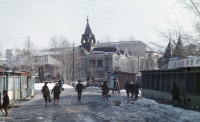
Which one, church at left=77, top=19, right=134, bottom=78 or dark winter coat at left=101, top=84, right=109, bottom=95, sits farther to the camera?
church at left=77, top=19, right=134, bottom=78

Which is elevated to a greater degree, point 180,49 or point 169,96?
point 180,49

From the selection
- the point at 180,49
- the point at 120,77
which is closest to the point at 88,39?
the point at 120,77

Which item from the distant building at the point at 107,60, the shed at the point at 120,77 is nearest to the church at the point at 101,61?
the distant building at the point at 107,60

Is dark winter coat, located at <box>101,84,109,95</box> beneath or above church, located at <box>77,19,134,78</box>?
beneath

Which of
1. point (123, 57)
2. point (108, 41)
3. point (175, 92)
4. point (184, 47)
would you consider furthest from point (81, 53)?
point (175, 92)

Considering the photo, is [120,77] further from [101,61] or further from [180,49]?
[101,61]

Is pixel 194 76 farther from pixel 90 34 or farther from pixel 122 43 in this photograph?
pixel 122 43

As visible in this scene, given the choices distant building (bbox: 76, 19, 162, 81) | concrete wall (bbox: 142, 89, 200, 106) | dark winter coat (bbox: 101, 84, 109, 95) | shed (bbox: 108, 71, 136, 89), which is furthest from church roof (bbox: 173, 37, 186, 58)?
distant building (bbox: 76, 19, 162, 81)

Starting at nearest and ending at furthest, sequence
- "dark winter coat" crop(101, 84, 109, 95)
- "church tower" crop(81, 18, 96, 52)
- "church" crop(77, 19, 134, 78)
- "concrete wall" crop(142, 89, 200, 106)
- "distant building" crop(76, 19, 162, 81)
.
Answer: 1. "concrete wall" crop(142, 89, 200, 106)
2. "dark winter coat" crop(101, 84, 109, 95)
3. "distant building" crop(76, 19, 162, 81)
4. "church" crop(77, 19, 134, 78)
5. "church tower" crop(81, 18, 96, 52)

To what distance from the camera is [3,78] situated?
22438 mm

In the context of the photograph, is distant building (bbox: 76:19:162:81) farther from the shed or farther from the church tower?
the shed

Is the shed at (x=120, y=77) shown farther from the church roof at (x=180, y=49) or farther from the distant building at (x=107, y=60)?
the distant building at (x=107, y=60)

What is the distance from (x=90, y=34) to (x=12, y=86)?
62.9 m

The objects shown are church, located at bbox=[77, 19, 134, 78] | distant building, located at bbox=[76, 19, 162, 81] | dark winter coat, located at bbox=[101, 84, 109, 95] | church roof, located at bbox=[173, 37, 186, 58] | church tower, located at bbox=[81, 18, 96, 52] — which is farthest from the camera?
church tower, located at bbox=[81, 18, 96, 52]
